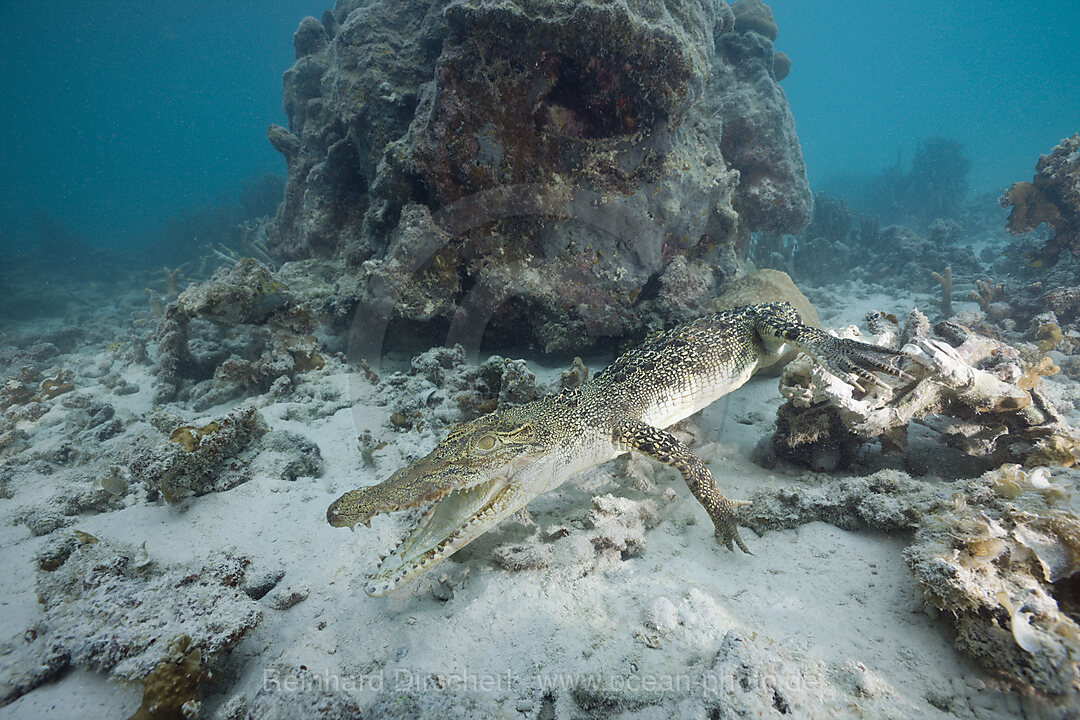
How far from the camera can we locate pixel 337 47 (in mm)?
7539

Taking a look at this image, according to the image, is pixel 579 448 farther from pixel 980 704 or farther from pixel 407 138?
pixel 407 138

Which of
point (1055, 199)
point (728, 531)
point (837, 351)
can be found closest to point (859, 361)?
point (837, 351)

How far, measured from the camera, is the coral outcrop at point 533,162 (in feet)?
15.8

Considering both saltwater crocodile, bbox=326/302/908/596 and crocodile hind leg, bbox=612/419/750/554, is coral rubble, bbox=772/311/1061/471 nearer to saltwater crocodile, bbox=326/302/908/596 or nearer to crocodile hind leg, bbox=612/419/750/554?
saltwater crocodile, bbox=326/302/908/596

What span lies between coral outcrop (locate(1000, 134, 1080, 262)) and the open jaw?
40.8ft

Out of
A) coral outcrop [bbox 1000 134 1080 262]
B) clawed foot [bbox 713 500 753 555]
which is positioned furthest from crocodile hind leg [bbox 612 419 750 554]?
coral outcrop [bbox 1000 134 1080 262]

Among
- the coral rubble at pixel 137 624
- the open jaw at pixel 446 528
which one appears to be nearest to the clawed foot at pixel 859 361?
the open jaw at pixel 446 528

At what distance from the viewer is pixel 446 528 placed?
2.81 meters

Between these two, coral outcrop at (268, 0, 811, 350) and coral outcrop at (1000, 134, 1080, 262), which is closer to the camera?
coral outcrop at (268, 0, 811, 350)

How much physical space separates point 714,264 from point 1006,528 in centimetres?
607

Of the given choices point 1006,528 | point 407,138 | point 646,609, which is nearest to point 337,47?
point 407,138

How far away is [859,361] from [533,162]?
14.0 ft

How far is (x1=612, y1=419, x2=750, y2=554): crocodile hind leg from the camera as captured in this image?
2.98m

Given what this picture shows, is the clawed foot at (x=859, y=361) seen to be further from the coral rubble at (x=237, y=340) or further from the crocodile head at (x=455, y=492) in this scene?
the coral rubble at (x=237, y=340)
